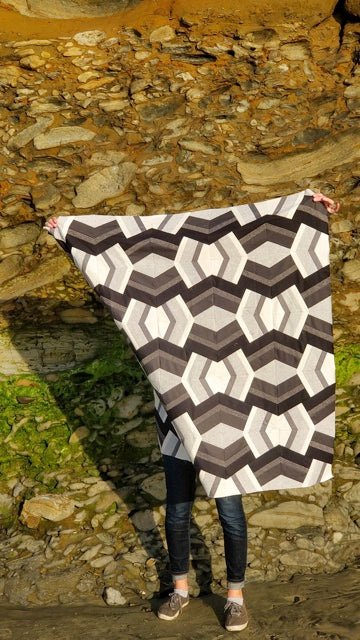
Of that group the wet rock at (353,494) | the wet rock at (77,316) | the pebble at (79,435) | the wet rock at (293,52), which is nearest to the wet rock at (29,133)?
the wet rock at (77,316)

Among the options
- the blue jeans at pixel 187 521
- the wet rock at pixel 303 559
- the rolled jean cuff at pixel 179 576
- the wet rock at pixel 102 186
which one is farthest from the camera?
the wet rock at pixel 102 186

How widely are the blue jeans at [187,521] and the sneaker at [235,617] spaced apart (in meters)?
0.12

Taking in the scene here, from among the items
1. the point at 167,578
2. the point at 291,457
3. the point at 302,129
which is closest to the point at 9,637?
the point at 167,578

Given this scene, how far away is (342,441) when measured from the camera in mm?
6293

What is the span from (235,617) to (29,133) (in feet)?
14.4

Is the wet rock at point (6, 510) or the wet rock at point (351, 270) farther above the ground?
the wet rock at point (351, 270)

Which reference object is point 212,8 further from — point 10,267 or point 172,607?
point 172,607

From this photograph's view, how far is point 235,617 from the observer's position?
14.8 ft

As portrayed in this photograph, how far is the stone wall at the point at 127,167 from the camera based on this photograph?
636cm

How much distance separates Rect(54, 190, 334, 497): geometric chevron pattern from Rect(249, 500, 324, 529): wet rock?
1.19m

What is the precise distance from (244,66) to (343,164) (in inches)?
49.5

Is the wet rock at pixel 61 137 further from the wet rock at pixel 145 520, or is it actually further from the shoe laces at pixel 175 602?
the shoe laces at pixel 175 602

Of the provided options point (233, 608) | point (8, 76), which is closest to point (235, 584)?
point (233, 608)

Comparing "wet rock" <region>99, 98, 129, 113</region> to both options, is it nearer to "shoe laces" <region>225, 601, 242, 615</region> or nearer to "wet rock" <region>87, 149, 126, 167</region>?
"wet rock" <region>87, 149, 126, 167</region>
